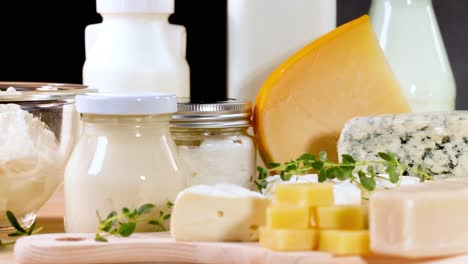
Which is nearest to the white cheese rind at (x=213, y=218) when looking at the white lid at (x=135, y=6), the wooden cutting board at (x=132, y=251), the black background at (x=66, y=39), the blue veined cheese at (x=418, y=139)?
the wooden cutting board at (x=132, y=251)

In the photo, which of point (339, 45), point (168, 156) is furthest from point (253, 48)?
point (168, 156)

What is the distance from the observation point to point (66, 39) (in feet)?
5.66

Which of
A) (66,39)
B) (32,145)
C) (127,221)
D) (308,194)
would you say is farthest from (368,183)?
(66,39)

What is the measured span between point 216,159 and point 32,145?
0.20m

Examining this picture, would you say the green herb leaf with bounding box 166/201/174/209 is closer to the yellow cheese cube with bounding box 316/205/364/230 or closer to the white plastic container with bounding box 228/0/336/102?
the yellow cheese cube with bounding box 316/205/364/230

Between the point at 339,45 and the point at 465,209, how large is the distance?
0.43 meters

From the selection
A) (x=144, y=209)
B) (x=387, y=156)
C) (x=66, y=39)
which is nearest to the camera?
(x=144, y=209)

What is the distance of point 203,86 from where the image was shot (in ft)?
5.69

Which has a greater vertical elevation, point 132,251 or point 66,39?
point 66,39

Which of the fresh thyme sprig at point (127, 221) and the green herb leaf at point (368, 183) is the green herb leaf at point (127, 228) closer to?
the fresh thyme sprig at point (127, 221)

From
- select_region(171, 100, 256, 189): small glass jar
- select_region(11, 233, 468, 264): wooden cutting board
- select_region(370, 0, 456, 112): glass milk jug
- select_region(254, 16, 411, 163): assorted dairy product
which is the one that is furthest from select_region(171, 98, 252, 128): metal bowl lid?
select_region(370, 0, 456, 112): glass milk jug

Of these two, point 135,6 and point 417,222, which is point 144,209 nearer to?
point 417,222

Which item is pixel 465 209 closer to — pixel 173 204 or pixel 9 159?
pixel 173 204

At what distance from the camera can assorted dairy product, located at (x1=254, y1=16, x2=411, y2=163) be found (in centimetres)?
127
